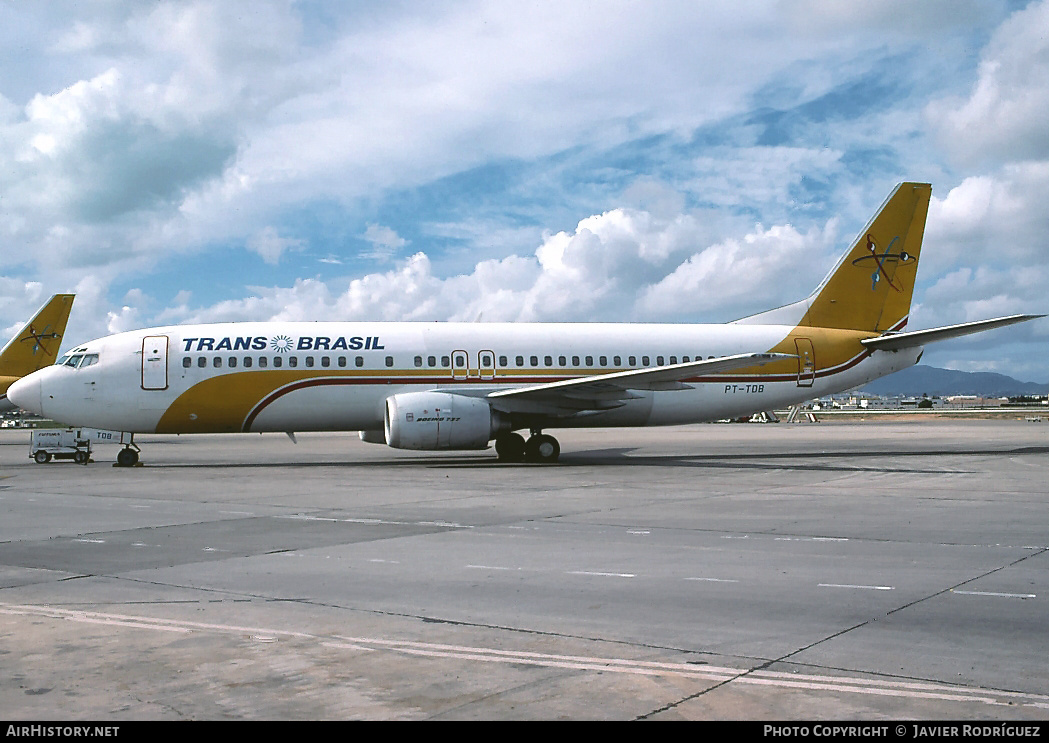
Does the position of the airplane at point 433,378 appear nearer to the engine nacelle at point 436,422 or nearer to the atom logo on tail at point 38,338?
the engine nacelle at point 436,422

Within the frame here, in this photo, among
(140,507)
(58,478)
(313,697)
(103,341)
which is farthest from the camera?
(103,341)

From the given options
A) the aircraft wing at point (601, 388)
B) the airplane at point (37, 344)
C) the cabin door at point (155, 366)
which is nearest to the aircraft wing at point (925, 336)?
the aircraft wing at point (601, 388)

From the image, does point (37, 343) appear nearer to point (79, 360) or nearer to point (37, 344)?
point (37, 344)

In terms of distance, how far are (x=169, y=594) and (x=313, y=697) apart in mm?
3637

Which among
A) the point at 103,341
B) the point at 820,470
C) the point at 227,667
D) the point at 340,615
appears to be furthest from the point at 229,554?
the point at 103,341

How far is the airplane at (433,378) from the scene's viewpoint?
25234 mm

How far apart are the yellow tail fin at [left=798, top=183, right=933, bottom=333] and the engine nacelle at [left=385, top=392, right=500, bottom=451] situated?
41.1 ft

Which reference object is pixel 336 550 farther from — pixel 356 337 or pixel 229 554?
pixel 356 337

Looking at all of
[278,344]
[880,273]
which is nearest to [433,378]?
[278,344]

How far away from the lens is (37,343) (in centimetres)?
5069

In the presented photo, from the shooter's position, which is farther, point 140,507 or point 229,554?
point 140,507

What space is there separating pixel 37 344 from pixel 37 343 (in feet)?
0.18

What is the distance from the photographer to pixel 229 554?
34.4 ft

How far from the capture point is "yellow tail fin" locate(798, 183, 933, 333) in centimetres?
3091
